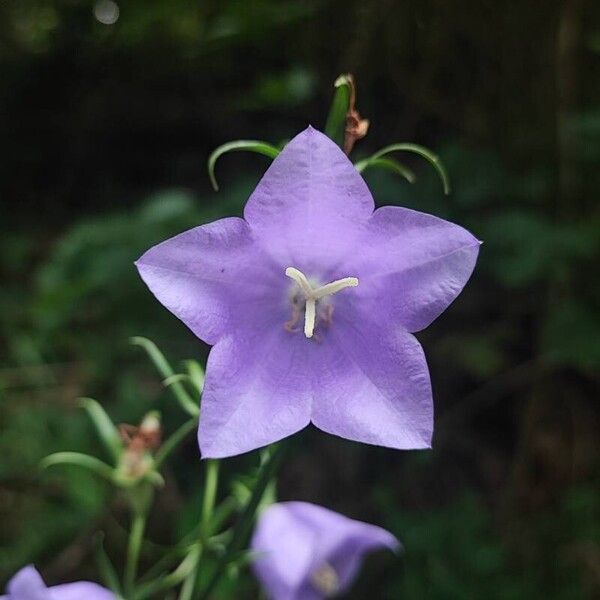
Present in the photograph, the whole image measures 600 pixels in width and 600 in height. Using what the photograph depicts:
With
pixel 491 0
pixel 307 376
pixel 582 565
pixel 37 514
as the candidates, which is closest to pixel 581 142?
pixel 491 0

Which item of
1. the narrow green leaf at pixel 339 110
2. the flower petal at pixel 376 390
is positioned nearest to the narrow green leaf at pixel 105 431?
the flower petal at pixel 376 390

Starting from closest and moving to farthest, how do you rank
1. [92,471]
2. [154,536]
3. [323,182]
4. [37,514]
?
[323,182] < [92,471] < [37,514] < [154,536]

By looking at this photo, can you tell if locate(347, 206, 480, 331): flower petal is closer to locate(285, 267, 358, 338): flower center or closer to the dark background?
locate(285, 267, 358, 338): flower center

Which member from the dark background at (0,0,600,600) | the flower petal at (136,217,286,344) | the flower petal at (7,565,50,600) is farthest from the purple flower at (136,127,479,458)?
the dark background at (0,0,600,600)

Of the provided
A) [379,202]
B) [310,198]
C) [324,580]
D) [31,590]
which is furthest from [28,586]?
[379,202]

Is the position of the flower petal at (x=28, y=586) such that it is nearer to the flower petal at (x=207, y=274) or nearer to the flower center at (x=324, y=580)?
the flower petal at (x=207, y=274)

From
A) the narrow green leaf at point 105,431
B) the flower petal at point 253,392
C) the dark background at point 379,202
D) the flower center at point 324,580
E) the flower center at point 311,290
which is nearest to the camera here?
the flower petal at point 253,392

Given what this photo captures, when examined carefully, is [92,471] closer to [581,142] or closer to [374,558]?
[374,558]
